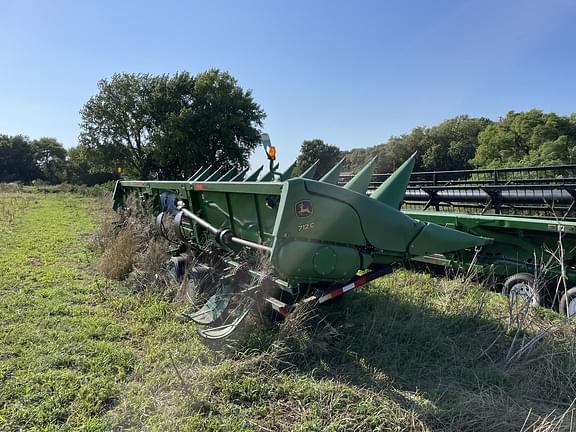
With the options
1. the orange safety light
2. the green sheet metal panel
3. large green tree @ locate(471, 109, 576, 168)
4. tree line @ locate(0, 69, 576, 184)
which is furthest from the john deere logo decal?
large green tree @ locate(471, 109, 576, 168)

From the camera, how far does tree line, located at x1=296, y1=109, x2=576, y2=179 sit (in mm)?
30219

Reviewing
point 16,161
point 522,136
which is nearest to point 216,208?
point 522,136

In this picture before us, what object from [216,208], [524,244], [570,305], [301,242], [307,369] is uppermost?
[216,208]

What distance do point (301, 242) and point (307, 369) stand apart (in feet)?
3.25

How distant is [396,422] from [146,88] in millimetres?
39794

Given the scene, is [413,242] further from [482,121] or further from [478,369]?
[482,121]

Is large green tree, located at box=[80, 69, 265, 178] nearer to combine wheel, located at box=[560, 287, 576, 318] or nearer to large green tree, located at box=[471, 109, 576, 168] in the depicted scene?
large green tree, located at box=[471, 109, 576, 168]

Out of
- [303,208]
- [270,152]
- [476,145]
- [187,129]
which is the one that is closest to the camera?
[303,208]

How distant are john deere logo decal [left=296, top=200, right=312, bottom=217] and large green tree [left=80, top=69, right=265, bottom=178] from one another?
105ft

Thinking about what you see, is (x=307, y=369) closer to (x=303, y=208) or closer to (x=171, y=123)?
(x=303, y=208)

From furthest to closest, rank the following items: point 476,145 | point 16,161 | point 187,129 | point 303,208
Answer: point 16,161 → point 476,145 → point 187,129 → point 303,208

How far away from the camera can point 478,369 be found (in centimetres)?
315

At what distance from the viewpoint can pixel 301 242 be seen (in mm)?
3252

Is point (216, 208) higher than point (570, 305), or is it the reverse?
point (216, 208)
